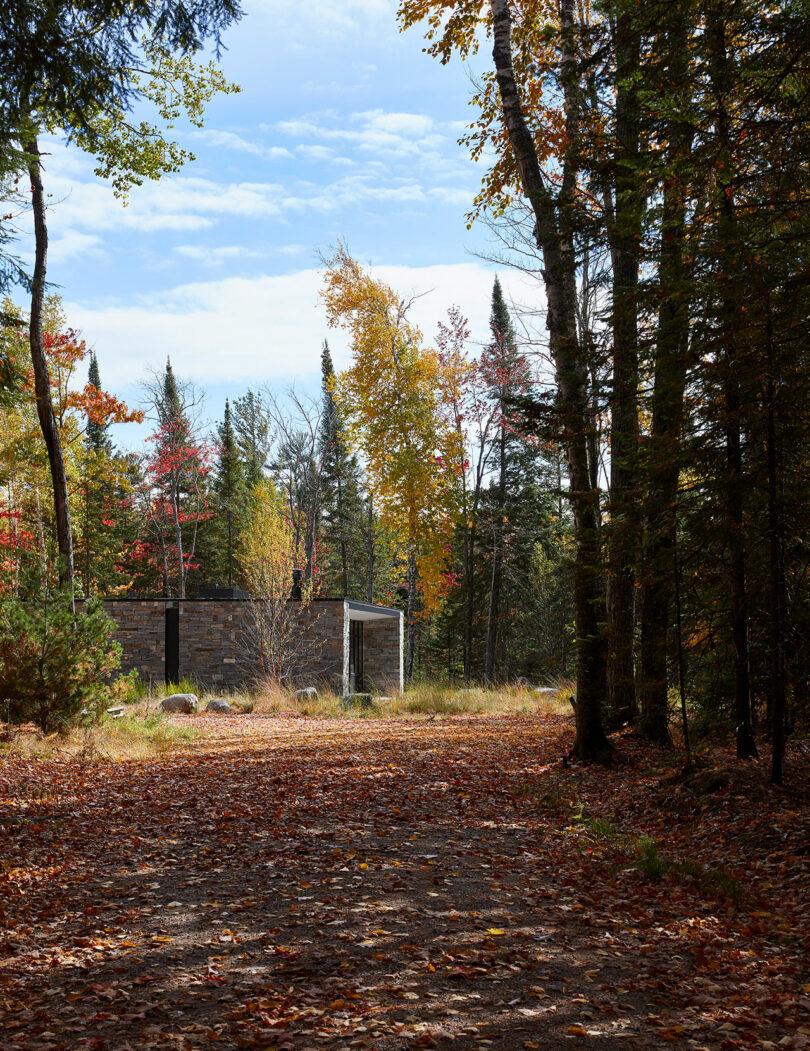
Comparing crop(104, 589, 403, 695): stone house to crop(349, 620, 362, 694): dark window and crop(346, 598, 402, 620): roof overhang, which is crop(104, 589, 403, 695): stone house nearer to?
crop(346, 598, 402, 620): roof overhang

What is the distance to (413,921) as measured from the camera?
3.85m

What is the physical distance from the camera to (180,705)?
1462 centimetres

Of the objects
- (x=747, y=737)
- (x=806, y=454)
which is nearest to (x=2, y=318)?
(x=806, y=454)

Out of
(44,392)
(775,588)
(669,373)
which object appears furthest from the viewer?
(44,392)

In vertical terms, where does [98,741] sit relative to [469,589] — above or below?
below

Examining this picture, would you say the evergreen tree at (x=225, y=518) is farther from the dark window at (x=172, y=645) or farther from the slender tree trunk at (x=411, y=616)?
the dark window at (x=172, y=645)

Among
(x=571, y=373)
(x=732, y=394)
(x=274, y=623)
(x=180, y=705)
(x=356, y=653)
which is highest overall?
(x=571, y=373)

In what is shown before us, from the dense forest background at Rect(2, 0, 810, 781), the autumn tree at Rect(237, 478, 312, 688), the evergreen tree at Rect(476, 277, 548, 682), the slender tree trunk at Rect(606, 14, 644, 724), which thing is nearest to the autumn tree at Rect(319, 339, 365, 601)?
the evergreen tree at Rect(476, 277, 548, 682)

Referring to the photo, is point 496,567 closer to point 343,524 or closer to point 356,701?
point 356,701

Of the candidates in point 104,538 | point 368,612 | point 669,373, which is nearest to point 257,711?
point 368,612

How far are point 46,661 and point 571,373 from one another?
21.6 ft

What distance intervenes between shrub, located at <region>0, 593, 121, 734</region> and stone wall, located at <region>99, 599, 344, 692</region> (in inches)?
369

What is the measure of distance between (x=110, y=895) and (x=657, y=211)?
6.44 meters

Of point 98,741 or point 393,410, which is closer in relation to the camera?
point 98,741
